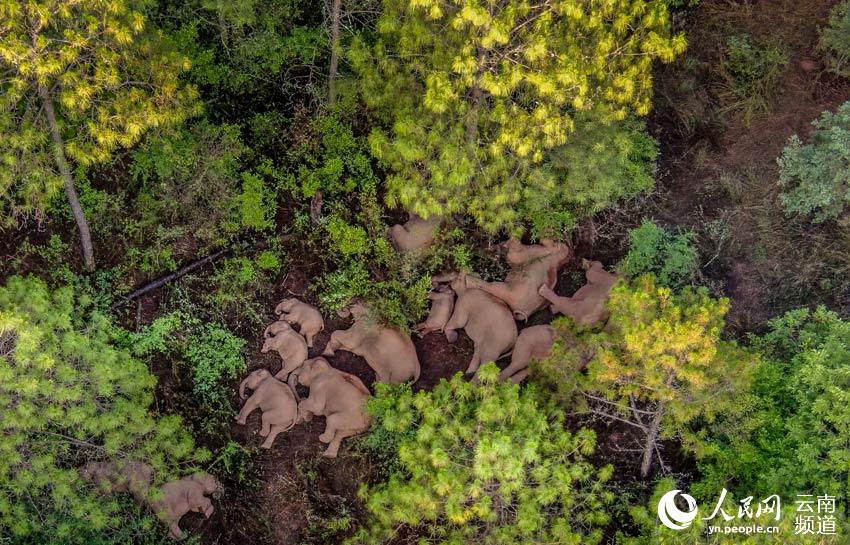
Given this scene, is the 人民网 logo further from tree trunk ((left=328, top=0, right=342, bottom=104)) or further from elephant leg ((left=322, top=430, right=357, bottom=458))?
tree trunk ((left=328, top=0, right=342, bottom=104))

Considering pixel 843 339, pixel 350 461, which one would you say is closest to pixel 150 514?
pixel 350 461

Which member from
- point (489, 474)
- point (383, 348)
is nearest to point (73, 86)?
point (383, 348)

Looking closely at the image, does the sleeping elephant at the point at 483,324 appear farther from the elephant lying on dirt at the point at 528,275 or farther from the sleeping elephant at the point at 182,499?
the sleeping elephant at the point at 182,499

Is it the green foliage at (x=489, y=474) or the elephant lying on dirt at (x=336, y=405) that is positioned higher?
the green foliage at (x=489, y=474)

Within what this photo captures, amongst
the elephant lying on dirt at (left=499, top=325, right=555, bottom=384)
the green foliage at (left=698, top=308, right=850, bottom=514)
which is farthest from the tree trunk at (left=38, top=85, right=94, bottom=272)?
the green foliage at (left=698, top=308, right=850, bottom=514)

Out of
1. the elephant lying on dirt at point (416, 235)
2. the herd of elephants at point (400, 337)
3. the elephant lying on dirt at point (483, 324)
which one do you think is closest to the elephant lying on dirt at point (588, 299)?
the herd of elephants at point (400, 337)
